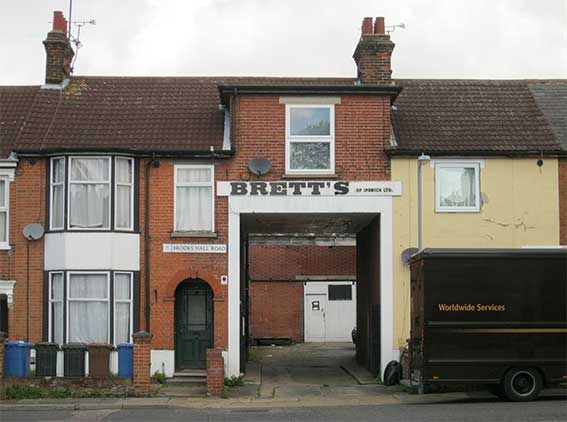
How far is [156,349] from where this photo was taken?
2289 centimetres

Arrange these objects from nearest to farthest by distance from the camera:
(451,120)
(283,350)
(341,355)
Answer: (451,120), (341,355), (283,350)

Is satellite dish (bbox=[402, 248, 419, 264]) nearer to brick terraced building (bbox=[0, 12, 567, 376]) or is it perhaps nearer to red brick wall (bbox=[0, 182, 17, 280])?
brick terraced building (bbox=[0, 12, 567, 376])

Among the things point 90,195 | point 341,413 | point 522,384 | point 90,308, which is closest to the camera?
point 341,413

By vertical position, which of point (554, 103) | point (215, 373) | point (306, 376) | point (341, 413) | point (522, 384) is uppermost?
point (554, 103)

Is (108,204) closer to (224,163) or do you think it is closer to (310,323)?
(224,163)

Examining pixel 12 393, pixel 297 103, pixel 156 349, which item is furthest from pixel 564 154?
pixel 12 393

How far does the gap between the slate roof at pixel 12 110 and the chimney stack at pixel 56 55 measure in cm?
73

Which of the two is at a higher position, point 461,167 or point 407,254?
point 461,167

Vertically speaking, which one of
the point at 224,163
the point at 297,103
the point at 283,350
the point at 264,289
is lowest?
the point at 283,350

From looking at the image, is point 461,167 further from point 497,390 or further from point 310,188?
point 497,390

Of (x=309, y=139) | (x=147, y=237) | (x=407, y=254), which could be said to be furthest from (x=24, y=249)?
(x=407, y=254)

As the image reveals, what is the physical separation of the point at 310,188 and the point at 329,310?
699 inches

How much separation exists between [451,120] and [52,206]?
36.3 feet

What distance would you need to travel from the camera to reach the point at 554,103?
26.4 meters
